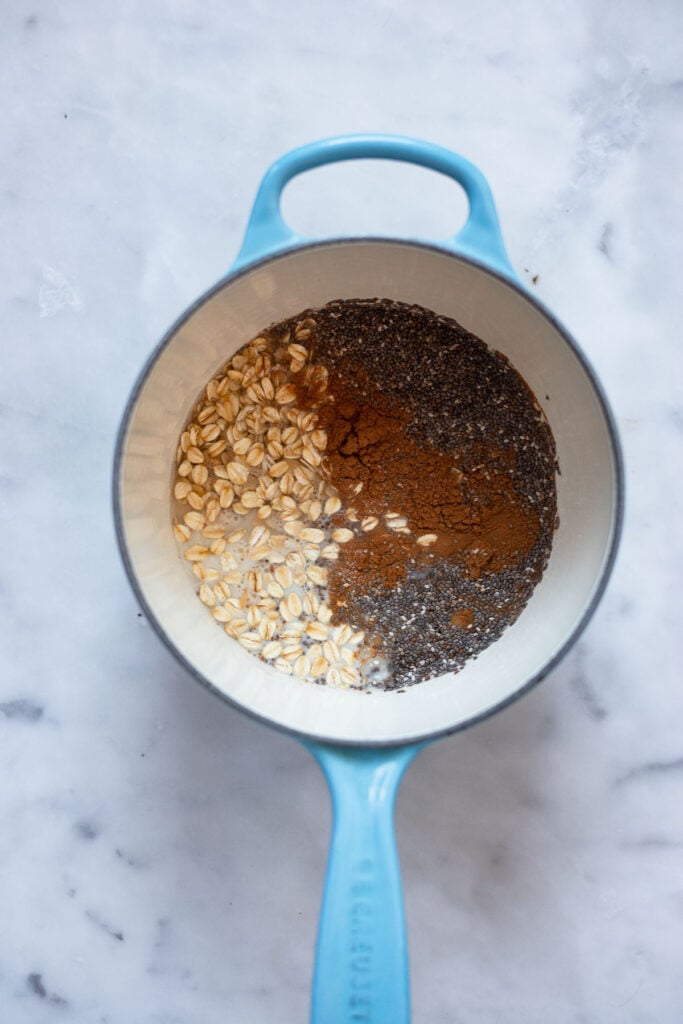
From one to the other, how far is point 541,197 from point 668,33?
0.66 feet

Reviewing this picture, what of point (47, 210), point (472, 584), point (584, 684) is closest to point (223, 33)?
point (47, 210)

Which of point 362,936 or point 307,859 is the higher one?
point 307,859

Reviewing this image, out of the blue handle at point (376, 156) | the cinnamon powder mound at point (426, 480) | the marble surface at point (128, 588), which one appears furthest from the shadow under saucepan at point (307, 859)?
the blue handle at point (376, 156)

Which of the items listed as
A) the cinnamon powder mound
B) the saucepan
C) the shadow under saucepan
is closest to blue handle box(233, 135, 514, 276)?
the saucepan

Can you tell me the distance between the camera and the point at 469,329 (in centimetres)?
78

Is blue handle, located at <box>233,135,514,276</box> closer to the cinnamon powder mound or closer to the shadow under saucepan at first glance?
the cinnamon powder mound

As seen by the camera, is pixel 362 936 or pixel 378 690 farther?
pixel 378 690

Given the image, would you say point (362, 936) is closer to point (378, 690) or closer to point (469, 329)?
point (378, 690)

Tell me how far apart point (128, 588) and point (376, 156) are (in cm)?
44

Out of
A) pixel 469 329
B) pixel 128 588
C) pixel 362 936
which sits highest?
pixel 469 329

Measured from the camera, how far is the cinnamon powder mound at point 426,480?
0.79 meters

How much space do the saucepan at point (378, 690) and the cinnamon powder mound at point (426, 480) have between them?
0.7 inches

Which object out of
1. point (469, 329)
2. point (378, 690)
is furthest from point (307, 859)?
point (469, 329)

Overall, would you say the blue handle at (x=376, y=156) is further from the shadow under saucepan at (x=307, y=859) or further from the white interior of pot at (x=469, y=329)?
the shadow under saucepan at (x=307, y=859)
